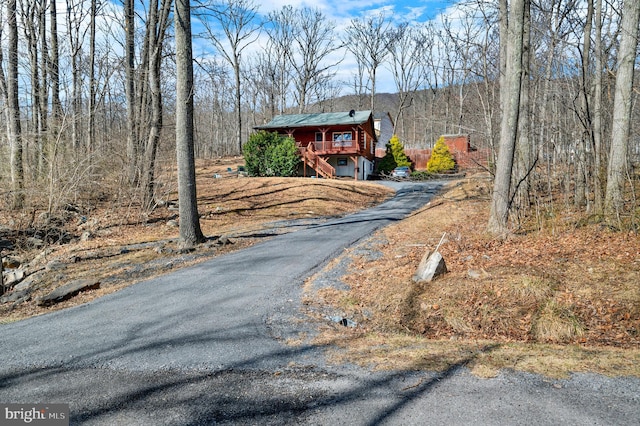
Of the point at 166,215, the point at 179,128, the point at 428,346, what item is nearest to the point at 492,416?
the point at 428,346

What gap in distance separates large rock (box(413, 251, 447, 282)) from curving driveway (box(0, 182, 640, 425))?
7.07ft

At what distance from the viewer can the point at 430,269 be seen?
6.60 m

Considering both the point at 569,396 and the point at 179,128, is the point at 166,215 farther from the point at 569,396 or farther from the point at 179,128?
the point at 569,396

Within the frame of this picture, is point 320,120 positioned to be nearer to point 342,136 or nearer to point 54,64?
point 342,136

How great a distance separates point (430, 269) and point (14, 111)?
49.2 feet

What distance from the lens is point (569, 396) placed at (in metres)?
3.18

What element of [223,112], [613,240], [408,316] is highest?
[223,112]

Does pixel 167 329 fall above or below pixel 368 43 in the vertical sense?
below

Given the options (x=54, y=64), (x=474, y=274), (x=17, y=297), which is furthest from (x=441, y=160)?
(x=17, y=297)

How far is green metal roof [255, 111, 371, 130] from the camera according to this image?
31.7m

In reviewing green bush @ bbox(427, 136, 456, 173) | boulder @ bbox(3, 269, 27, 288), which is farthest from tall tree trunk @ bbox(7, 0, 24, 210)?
green bush @ bbox(427, 136, 456, 173)

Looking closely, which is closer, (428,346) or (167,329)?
(428,346)

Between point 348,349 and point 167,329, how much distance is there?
2473 millimetres

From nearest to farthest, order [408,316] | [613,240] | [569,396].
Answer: [569,396]
[408,316]
[613,240]
